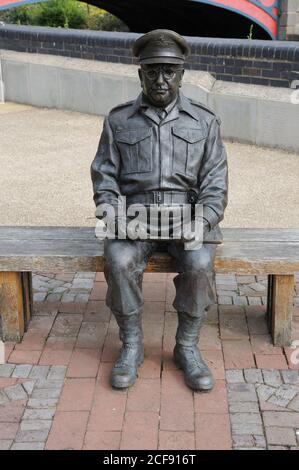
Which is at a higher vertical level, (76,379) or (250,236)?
(250,236)

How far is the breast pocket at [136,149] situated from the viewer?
378 cm

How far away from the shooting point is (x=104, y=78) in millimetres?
9625

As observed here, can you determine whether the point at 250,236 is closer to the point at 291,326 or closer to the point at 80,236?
the point at 291,326

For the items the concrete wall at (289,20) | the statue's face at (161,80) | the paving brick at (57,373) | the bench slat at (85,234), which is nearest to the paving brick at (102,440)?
the paving brick at (57,373)

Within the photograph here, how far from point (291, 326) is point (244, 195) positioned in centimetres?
297

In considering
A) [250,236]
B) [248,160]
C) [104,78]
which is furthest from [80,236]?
[104,78]

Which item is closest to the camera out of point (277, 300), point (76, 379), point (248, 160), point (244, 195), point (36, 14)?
point (76, 379)

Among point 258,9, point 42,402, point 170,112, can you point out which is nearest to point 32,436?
point 42,402

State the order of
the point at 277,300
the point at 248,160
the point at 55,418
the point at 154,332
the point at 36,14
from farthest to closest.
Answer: the point at 36,14, the point at 248,160, the point at 154,332, the point at 277,300, the point at 55,418

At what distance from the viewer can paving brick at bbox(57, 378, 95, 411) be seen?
11.5 ft

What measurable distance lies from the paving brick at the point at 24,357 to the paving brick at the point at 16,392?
0.86ft

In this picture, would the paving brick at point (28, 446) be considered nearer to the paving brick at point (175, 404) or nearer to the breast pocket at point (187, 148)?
the paving brick at point (175, 404)

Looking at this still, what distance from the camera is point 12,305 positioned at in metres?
4.10

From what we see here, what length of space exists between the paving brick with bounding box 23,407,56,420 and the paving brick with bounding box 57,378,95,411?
0.17 feet
